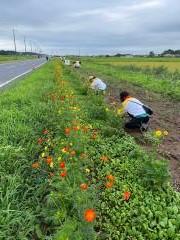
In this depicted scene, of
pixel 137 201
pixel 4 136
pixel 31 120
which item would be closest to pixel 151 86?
pixel 31 120

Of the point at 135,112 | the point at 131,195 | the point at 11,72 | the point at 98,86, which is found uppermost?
the point at 135,112

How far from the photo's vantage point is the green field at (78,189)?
3924mm

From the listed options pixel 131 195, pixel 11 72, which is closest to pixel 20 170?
pixel 131 195

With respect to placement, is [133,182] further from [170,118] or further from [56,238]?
[170,118]

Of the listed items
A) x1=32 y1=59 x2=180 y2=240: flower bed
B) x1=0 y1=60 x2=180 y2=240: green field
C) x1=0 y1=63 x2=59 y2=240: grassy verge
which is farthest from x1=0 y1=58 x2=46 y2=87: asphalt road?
x1=32 y1=59 x2=180 y2=240: flower bed

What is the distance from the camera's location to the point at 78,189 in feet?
12.8

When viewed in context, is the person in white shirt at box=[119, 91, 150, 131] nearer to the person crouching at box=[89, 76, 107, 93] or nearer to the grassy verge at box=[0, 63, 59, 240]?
the grassy verge at box=[0, 63, 59, 240]

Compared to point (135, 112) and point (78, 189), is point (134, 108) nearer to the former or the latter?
point (135, 112)

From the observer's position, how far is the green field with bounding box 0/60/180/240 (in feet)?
12.9

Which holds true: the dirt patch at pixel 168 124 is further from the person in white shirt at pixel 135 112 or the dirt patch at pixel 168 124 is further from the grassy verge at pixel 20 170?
the grassy verge at pixel 20 170

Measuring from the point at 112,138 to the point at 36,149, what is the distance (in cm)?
185

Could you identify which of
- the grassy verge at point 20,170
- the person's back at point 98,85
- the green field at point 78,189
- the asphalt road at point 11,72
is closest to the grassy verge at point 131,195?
the green field at point 78,189

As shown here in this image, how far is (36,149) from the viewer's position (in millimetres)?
6422

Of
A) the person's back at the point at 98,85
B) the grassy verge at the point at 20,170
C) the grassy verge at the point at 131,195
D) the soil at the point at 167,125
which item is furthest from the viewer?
the person's back at the point at 98,85
